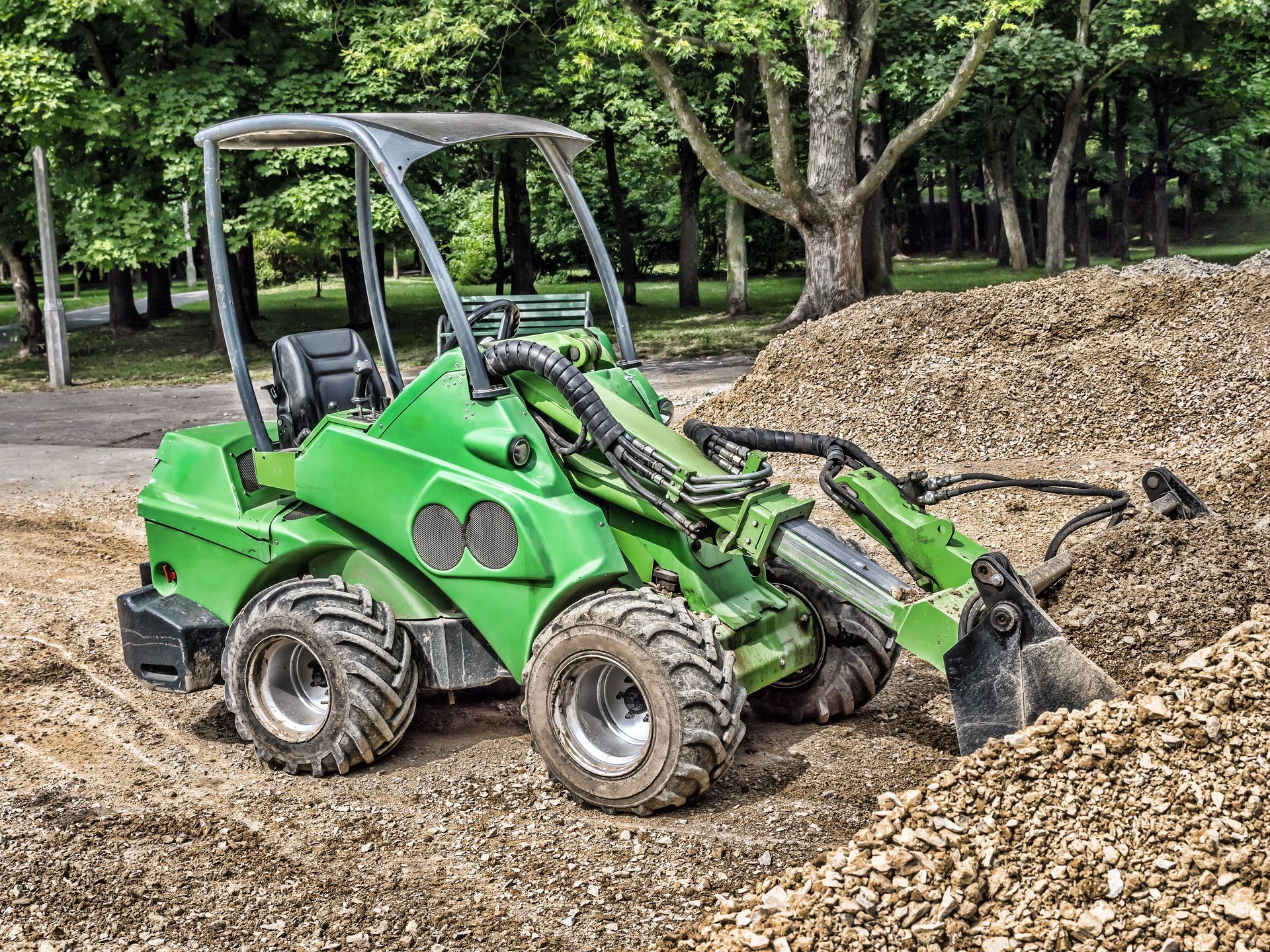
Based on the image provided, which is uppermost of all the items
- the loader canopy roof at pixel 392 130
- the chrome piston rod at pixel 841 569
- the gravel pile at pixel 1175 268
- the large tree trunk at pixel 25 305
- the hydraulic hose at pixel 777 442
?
the large tree trunk at pixel 25 305

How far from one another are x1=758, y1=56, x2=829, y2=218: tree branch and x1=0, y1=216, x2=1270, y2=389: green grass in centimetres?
321

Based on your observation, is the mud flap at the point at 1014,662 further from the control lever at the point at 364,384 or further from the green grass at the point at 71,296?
the green grass at the point at 71,296

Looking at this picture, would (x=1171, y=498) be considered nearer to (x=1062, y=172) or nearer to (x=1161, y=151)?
(x=1062, y=172)

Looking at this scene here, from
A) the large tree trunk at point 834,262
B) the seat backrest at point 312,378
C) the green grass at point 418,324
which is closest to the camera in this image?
the seat backrest at point 312,378

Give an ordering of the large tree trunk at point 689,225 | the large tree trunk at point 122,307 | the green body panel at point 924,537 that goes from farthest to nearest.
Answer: the large tree trunk at point 689,225 → the large tree trunk at point 122,307 → the green body panel at point 924,537

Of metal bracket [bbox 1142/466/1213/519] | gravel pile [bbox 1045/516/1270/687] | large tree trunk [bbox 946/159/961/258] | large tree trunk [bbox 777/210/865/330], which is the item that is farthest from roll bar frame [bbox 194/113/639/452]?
large tree trunk [bbox 946/159/961/258]

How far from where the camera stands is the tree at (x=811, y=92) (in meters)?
17.0

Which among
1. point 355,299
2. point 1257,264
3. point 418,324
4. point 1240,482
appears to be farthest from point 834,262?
point 418,324

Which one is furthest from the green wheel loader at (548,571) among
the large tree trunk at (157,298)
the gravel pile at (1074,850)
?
the large tree trunk at (157,298)

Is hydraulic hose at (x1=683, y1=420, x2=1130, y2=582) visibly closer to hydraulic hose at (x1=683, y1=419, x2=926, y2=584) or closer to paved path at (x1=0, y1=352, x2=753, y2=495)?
hydraulic hose at (x1=683, y1=419, x2=926, y2=584)

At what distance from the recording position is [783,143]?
60.7 ft

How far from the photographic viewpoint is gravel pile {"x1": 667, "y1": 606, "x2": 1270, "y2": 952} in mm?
3664

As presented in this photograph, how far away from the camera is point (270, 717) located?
559cm

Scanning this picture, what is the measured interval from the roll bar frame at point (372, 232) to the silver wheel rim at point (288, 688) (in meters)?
1.01
